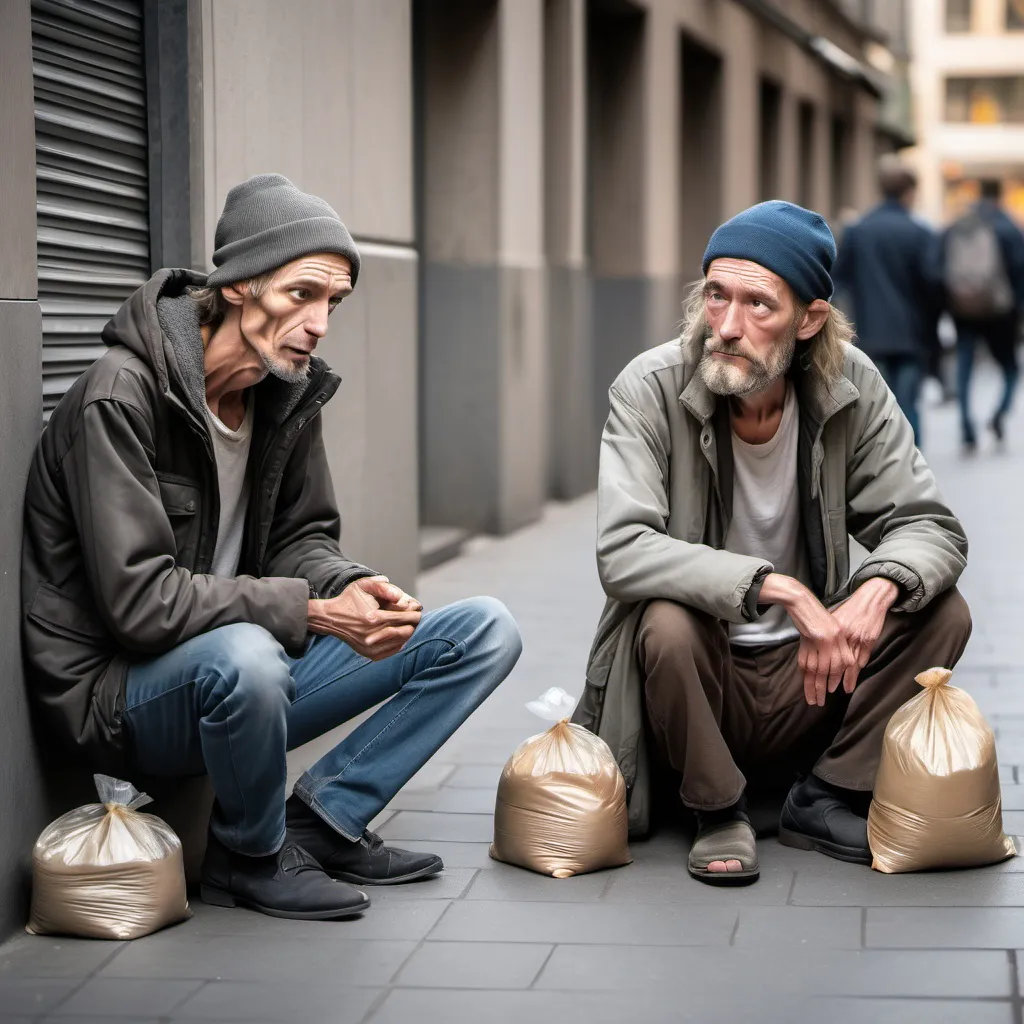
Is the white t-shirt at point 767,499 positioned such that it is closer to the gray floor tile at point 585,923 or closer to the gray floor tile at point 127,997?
the gray floor tile at point 585,923

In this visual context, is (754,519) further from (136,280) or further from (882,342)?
(882,342)

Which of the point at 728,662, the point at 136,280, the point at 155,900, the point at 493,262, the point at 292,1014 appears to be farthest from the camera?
the point at 493,262

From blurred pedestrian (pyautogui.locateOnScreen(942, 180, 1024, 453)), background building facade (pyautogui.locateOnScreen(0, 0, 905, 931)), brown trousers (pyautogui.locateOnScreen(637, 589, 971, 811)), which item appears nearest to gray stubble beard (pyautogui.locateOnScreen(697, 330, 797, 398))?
brown trousers (pyautogui.locateOnScreen(637, 589, 971, 811))

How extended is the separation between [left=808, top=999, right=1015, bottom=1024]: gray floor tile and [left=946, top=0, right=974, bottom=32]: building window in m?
61.1

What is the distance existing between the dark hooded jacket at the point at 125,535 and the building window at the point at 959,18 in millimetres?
60548

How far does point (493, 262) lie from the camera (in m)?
10.2

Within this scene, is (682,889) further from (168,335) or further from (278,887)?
(168,335)

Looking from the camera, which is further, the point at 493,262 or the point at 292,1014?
the point at 493,262

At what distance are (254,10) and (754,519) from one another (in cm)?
215

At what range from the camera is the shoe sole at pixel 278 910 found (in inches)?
161

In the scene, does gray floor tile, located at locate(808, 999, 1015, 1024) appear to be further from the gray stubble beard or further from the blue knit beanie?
the blue knit beanie

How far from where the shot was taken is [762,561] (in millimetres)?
4398

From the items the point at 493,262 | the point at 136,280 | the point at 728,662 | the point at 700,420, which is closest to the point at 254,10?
the point at 136,280

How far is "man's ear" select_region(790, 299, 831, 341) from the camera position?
4.66 meters
